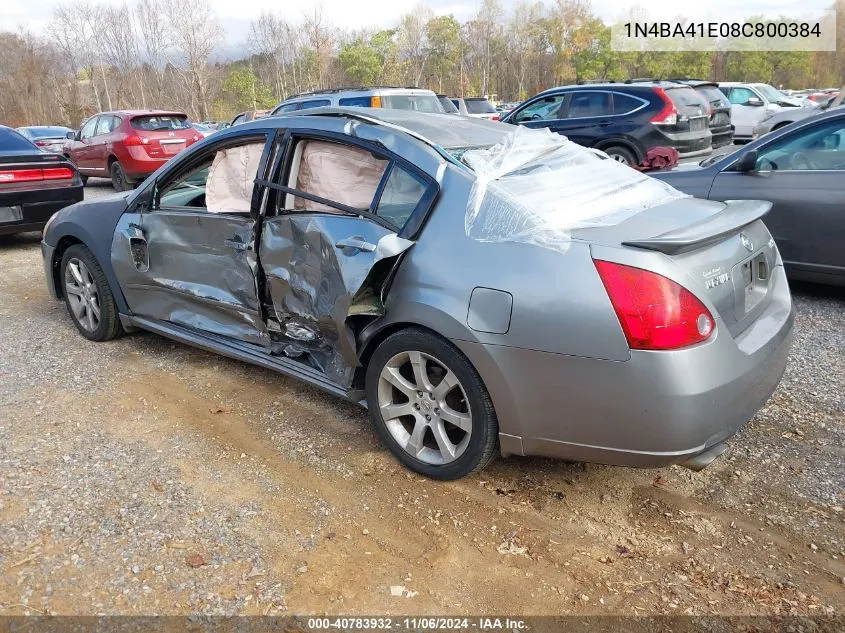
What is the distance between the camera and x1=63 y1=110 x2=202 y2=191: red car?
13.4 metres

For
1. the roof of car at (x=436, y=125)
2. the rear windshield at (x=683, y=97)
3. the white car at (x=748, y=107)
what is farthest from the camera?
the white car at (x=748, y=107)

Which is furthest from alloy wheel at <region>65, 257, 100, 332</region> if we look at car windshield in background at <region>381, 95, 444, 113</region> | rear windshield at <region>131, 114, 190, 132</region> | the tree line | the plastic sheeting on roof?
the tree line

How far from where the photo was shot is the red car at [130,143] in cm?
1340

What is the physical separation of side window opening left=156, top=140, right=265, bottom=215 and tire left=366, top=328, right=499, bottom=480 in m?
1.29

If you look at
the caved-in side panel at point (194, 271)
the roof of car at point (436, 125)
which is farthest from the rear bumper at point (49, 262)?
the roof of car at point (436, 125)

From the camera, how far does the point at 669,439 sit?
2.46m

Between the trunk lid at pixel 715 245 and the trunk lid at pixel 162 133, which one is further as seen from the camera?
the trunk lid at pixel 162 133

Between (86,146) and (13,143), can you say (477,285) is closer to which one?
(13,143)

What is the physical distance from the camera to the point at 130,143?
43.7 ft

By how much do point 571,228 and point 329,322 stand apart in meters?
1.26

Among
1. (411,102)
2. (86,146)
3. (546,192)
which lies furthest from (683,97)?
(86,146)

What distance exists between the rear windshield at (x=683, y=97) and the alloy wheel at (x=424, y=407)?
9.78 m

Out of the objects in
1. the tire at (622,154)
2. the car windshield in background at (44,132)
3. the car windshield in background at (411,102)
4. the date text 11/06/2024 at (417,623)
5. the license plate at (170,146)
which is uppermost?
the car windshield in background at (44,132)

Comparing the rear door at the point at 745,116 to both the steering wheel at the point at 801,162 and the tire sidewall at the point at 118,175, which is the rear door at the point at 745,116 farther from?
the tire sidewall at the point at 118,175
